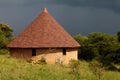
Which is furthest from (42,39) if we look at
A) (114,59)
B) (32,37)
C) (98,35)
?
(98,35)

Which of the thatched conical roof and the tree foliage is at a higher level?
the thatched conical roof

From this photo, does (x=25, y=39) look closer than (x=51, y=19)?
Yes

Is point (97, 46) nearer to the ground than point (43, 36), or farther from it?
nearer to the ground

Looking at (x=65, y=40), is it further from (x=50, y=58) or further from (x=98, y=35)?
(x=98, y=35)

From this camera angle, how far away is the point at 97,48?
5031 centimetres

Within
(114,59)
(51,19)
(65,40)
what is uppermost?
(51,19)

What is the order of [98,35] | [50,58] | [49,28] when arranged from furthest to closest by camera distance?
[98,35] → [49,28] → [50,58]

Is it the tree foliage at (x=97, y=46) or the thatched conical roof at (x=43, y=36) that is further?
the tree foliage at (x=97, y=46)

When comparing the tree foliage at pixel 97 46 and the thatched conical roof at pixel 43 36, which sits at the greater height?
the thatched conical roof at pixel 43 36

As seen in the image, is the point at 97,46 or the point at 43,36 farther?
the point at 97,46

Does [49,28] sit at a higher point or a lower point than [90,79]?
higher

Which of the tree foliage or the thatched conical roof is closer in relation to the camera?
the thatched conical roof

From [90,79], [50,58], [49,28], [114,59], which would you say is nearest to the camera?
[90,79]

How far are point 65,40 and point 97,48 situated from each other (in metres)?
21.4
